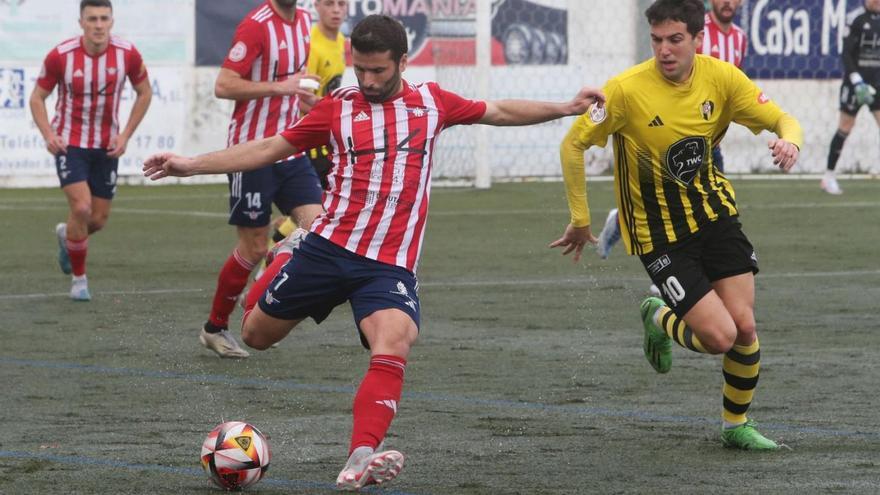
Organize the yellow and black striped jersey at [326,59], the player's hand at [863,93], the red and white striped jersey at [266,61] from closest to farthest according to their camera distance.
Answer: the red and white striped jersey at [266,61] → the yellow and black striped jersey at [326,59] → the player's hand at [863,93]

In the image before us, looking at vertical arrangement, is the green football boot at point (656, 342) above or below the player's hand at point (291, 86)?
below

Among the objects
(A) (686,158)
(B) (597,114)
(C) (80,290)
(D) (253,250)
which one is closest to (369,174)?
(B) (597,114)

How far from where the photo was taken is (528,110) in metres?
5.94

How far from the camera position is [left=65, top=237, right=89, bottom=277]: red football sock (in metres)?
10.6

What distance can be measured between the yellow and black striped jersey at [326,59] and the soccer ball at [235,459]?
6114mm

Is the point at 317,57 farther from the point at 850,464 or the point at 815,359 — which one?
the point at 850,464

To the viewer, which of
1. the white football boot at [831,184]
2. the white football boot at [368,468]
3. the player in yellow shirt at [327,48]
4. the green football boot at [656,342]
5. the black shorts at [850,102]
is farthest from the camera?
the white football boot at [831,184]

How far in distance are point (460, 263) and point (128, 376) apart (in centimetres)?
517

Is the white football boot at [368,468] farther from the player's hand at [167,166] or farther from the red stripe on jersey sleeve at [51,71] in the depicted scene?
the red stripe on jersey sleeve at [51,71]

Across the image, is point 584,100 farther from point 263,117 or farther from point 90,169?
point 90,169

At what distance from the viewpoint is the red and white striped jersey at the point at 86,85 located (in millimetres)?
10836

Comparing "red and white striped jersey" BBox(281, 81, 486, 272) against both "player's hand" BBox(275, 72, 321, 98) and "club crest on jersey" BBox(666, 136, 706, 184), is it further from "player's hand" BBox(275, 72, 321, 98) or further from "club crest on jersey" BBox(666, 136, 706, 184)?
"player's hand" BBox(275, 72, 321, 98)

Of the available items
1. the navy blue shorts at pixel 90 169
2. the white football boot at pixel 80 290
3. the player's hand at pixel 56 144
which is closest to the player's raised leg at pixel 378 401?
the white football boot at pixel 80 290

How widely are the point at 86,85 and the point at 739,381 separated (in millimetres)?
6221
